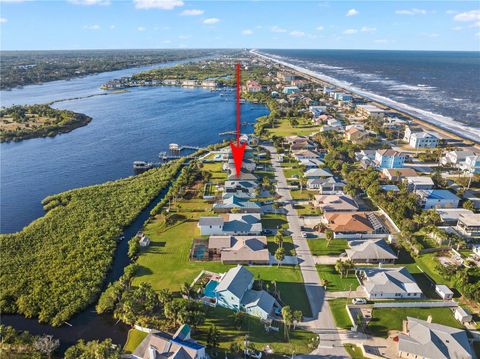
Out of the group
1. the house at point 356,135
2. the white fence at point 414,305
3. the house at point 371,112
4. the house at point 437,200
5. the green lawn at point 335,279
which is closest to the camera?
the white fence at point 414,305

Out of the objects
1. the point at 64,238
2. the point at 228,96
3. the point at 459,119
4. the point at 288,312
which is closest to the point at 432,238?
the point at 288,312

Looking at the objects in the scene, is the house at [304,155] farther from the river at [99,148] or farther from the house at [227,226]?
the house at [227,226]

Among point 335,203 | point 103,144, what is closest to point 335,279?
point 335,203

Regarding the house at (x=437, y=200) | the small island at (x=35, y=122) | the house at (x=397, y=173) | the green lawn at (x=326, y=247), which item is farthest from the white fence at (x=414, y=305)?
the small island at (x=35, y=122)

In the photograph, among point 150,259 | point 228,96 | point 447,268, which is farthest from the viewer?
point 228,96

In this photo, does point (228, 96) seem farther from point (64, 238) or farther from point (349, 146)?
point (64, 238)

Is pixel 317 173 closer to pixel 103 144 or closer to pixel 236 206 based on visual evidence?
pixel 236 206

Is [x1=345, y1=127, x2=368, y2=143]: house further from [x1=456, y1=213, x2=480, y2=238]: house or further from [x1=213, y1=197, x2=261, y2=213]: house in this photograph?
[x1=213, y1=197, x2=261, y2=213]: house
